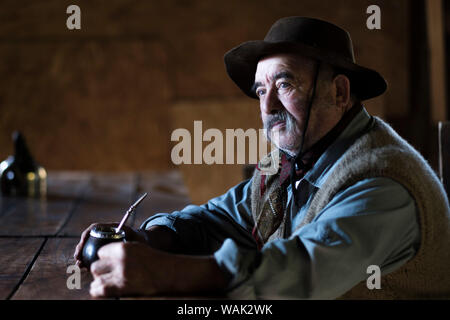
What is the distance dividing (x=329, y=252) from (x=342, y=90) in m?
0.59

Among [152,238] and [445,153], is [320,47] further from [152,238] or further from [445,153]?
[445,153]

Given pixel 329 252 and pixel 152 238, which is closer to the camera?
pixel 329 252

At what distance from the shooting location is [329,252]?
1.05 m

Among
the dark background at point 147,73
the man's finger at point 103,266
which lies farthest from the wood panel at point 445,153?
the dark background at point 147,73

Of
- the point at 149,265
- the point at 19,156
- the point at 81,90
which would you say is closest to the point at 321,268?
the point at 149,265

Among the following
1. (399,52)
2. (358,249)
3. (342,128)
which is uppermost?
(399,52)

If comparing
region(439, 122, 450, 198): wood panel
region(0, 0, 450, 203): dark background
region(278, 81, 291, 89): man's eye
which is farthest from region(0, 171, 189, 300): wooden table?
region(0, 0, 450, 203): dark background

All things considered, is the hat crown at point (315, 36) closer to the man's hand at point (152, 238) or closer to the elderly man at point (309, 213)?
the elderly man at point (309, 213)

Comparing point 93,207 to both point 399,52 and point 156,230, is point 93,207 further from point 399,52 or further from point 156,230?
point 399,52

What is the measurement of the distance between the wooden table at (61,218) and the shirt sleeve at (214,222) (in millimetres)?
302

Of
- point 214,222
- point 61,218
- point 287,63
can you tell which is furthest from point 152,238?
Result: point 61,218
